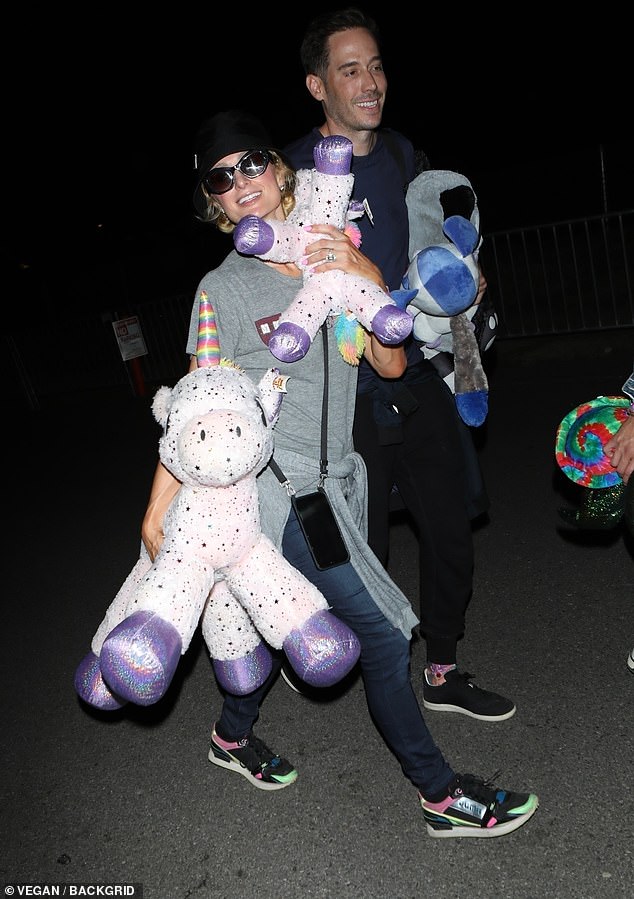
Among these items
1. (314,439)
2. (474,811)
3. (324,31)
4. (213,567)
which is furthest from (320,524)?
(324,31)

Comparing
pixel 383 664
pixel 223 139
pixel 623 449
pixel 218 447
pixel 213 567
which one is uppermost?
pixel 223 139

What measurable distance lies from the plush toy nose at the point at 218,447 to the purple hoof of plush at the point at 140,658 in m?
0.35

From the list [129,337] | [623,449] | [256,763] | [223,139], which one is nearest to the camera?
[223,139]

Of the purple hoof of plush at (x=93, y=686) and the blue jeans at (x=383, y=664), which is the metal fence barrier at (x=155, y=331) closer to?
the blue jeans at (x=383, y=664)

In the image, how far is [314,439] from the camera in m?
2.18

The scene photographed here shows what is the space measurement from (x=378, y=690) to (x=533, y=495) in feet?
9.50

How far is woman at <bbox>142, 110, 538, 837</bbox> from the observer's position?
6.84ft

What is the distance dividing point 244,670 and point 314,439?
2.24 ft

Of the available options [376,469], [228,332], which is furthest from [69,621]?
[228,332]

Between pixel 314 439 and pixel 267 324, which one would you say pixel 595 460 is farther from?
pixel 267 324

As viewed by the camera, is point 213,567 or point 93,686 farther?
point 93,686

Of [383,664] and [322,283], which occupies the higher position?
[322,283]

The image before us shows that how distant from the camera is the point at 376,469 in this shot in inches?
103

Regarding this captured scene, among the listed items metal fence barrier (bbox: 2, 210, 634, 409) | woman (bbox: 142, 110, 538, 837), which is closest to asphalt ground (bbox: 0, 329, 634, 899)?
woman (bbox: 142, 110, 538, 837)
